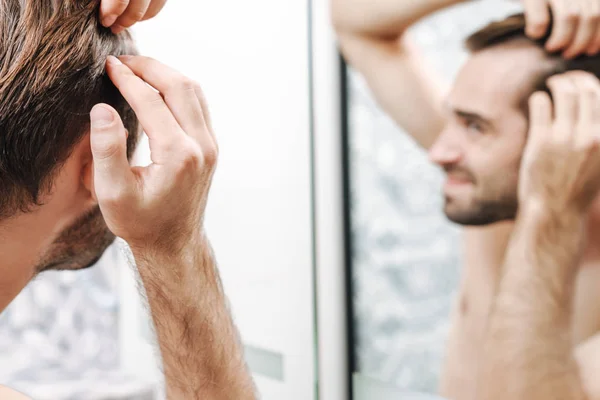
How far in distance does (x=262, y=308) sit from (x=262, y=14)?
2.67 feet

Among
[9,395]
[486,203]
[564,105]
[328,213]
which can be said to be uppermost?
[564,105]

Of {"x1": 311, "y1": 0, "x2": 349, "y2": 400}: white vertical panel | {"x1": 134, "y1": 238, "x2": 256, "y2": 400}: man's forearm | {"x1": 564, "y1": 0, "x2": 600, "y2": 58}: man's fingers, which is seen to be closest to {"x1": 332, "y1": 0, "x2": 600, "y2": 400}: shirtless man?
{"x1": 564, "y1": 0, "x2": 600, "y2": 58}: man's fingers

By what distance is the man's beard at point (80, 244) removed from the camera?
1.23 meters

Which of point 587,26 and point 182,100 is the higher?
point 587,26

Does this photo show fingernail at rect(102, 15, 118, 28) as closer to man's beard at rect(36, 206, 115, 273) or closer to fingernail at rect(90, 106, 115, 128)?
fingernail at rect(90, 106, 115, 128)

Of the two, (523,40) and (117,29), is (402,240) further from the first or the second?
(117,29)

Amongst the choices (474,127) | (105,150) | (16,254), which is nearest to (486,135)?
(474,127)

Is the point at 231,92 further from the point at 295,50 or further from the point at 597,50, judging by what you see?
the point at 597,50

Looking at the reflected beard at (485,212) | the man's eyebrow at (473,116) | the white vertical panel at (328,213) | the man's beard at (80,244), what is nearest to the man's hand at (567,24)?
the man's eyebrow at (473,116)

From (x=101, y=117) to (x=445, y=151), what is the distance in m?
0.75

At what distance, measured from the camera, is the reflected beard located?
51.2 inches

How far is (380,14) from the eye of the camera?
1.50 metres

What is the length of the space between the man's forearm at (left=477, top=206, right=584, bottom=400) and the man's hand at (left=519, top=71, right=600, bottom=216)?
0.13 ft

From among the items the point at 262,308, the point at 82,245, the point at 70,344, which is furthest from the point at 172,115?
the point at 70,344
